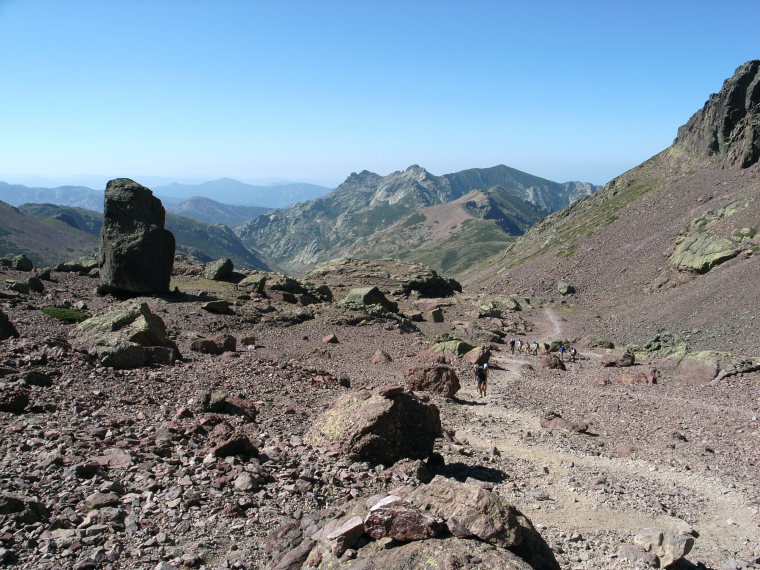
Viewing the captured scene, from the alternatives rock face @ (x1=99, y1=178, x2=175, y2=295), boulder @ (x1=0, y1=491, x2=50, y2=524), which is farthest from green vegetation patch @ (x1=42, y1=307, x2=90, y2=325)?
boulder @ (x1=0, y1=491, x2=50, y2=524)

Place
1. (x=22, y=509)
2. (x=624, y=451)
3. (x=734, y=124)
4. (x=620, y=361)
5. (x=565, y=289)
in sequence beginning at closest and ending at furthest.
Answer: (x=22, y=509)
(x=624, y=451)
(x=620, y=361)
(x=565, y=289)
(x=734, y=124)

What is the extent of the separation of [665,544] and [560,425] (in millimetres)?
11167

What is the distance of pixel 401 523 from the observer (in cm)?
788

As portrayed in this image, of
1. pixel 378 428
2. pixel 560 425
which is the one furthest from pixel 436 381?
pixel 378 428

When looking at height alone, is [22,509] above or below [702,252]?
below

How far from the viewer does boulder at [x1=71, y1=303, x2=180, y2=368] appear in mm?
20781

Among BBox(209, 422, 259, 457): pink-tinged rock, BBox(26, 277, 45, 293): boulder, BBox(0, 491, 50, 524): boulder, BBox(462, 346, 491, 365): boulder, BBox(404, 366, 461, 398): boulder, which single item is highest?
BBox(0, 491, 50, 524): boulder

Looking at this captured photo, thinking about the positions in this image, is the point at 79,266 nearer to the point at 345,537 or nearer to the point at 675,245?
the point at 345,537

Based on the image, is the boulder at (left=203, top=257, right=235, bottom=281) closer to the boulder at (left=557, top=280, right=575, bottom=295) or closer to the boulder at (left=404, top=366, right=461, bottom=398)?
the boulder at (left=404, top=366, right=461, bottom=398)

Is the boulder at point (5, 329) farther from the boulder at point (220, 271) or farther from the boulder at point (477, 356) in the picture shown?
the boulder at point (220, 271)

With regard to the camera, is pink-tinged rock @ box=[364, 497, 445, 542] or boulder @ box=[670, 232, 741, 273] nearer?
pink-tinged rock @ box=[364, 497, 445, 542]

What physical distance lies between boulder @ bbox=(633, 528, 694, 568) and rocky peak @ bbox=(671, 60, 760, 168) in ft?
336

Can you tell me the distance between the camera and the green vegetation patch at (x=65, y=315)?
31375 millimetres

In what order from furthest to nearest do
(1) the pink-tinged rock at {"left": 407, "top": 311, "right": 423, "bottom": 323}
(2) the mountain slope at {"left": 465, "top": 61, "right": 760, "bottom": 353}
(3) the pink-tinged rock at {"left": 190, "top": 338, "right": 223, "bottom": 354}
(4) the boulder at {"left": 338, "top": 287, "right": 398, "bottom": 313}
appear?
(2) the mountain slope at {"left": 465, "top": 61, "right": 760, "bottom": 353}
(1) the pink-tinged rock at {"left": 407, "top": 311, "right": 423, "bottom": 323}
(4) the boulder at {"left": 338, "top": 287, "right": 398, "bottom": 313}
(3) the pink-tinged rock at {"left": 190, "top": 338, "right": 223, "bottom": 354}
